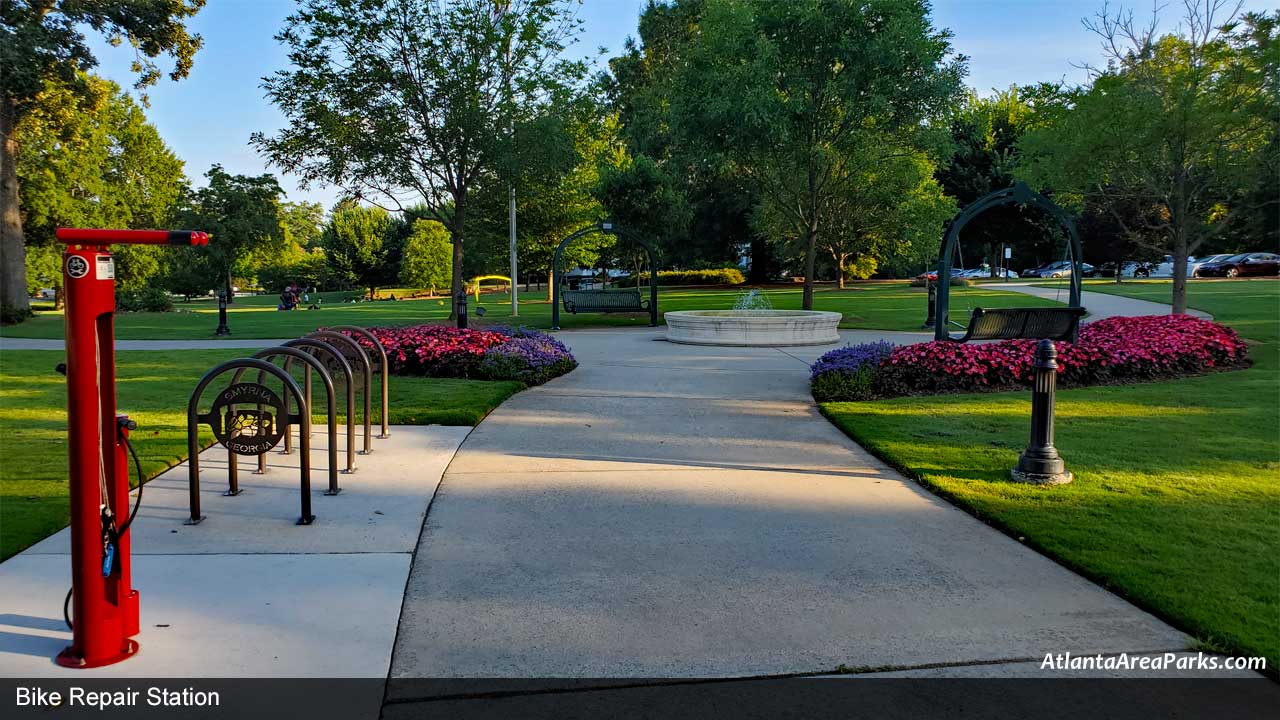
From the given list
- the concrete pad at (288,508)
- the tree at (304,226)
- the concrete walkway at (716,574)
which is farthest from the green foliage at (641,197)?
the tree at (304,226)

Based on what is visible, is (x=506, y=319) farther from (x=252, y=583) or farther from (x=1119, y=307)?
(x=252, y=583)

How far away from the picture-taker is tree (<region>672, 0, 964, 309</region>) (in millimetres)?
19922

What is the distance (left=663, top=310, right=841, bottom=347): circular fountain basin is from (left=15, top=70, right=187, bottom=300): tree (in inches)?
811

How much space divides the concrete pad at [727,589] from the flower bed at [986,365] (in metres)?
4.64

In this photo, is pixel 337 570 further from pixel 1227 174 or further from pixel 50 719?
pixel 1227 174

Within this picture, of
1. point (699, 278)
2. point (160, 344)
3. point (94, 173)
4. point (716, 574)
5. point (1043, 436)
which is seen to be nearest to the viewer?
point (716, 574)

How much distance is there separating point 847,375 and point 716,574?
6.63 metres

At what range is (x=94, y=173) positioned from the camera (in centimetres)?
4050

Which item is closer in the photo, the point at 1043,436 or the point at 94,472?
the point at 94,472

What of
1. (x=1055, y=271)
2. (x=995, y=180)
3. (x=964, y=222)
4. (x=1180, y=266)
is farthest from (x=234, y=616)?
(x=1055, y=271)

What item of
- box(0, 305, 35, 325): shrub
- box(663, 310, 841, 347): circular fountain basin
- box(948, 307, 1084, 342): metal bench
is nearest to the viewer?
box(948, 307, 1084, 342): metal bench

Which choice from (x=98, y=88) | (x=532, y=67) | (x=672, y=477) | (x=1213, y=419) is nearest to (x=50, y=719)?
(x=672, y=477)

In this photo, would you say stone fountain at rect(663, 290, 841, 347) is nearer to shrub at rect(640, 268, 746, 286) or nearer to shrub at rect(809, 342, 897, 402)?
shrub at rect(809, 342, 897, 402)

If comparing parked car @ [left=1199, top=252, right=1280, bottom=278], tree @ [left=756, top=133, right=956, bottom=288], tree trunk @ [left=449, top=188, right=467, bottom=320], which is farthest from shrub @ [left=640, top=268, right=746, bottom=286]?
tree trunk @ [left=449, top=188, right=467, bottom=320]
